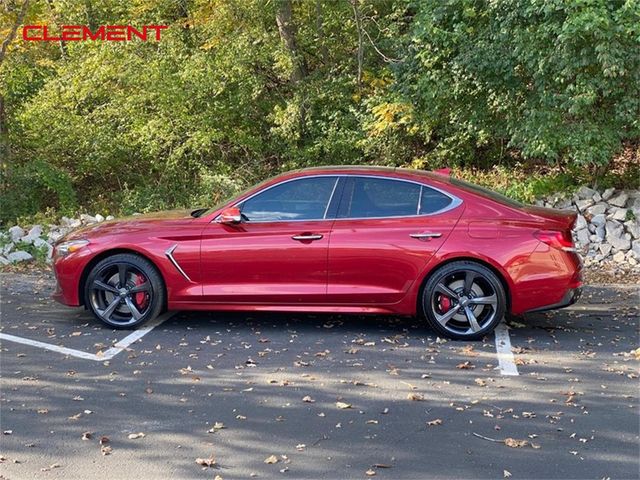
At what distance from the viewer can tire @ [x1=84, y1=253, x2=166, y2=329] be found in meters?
6.68

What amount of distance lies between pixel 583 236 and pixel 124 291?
694 cm

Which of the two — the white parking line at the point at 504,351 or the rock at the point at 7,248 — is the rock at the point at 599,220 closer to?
the white parking line at the point at 504,351

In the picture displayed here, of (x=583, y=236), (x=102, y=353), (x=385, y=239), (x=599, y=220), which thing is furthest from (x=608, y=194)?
(x=102, y=353)

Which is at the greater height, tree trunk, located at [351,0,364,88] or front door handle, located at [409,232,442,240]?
tree trunk, located at [351,0,364,88]

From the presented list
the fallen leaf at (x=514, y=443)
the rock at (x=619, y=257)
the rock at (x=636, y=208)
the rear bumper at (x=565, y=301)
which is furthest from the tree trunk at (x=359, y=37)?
the fallen leaf at (x=514, y=443)

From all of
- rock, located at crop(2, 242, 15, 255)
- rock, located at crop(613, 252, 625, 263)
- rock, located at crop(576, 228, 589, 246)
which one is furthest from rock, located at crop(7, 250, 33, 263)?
rock, located at crop(613, 252, 625, 263)

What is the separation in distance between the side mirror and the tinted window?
1.63 metres

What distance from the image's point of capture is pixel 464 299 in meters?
6.42

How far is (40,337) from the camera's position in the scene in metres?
6.55

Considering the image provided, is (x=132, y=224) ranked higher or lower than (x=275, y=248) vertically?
higher

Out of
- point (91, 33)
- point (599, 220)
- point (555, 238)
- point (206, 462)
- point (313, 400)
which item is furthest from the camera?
point (91, 33)

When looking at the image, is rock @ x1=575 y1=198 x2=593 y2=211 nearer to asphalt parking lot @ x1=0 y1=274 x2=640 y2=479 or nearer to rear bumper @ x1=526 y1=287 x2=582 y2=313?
asphalt parking lot @ x1=0 y1=274 x2=640 y2=479

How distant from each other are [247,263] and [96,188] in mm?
9476

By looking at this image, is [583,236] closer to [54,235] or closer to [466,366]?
[466,366]
